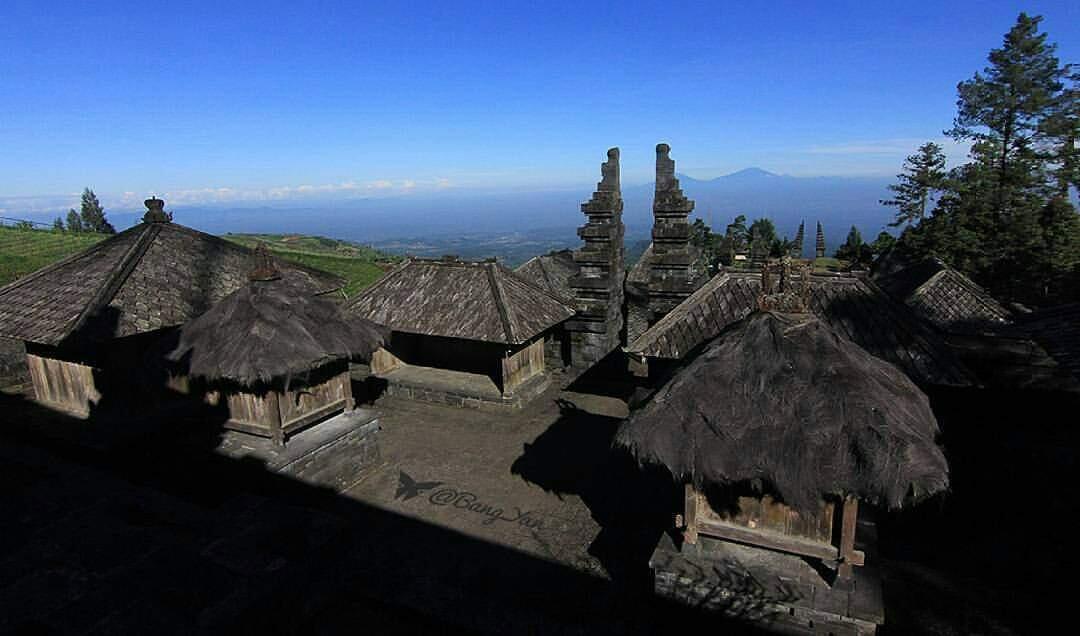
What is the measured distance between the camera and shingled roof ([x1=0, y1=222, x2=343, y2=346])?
453 inches

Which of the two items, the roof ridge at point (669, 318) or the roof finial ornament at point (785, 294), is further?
the roof ridge at point (669, 318)

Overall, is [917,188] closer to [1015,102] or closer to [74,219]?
[1015,102]

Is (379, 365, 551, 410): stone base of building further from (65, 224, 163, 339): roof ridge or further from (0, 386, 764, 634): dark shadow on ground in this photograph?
(65, 224, 163, 339): roof ridge

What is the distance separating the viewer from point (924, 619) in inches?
293

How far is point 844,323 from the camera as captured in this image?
1148cm

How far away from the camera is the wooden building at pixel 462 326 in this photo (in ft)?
50.4

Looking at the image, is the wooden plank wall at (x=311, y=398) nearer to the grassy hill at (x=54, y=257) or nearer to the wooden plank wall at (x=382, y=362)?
the wooden plank wall at (x=382, y=362)

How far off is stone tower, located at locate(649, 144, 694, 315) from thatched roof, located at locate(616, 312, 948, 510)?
28.2ft

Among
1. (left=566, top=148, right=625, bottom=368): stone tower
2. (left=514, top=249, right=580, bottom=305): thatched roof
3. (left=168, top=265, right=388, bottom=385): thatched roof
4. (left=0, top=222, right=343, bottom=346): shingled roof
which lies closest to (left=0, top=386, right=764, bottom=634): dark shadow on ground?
(left=168, top=265, right=388, bottom=385): thatched roof

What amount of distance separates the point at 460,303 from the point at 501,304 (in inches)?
54.9

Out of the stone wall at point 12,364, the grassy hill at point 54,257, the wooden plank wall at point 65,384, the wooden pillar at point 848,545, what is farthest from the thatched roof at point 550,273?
the wooden pillar at point 848,545

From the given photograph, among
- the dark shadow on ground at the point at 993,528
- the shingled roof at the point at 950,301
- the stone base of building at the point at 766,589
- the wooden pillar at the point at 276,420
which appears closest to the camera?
the stone base of building at the point at 766,589

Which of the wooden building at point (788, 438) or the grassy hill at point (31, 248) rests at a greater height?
the grassy hill at point (31, 248)

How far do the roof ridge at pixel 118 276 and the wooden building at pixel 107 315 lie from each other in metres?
0.02
